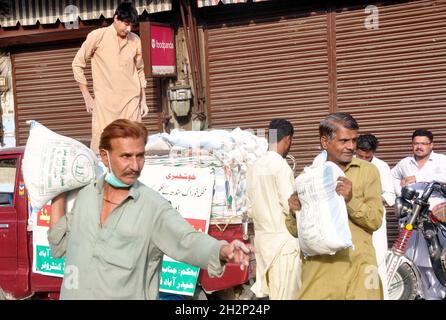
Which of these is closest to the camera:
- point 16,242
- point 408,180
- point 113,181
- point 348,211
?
point 113,181

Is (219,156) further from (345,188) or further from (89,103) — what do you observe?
(345,188)

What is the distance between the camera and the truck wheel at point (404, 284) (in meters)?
7.14

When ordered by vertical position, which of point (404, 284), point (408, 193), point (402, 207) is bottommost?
point (404, 284)

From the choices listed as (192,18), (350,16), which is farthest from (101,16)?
(350,16)

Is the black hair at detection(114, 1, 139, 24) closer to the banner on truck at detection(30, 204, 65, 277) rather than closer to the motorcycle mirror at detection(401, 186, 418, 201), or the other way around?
the banner on truck at detection(30, 204, 65, 277)

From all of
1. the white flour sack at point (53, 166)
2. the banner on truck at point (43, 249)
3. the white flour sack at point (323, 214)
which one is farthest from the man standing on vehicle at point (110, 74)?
the white flour sack at point (323, 214)

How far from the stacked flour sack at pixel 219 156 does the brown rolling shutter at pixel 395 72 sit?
117 inches

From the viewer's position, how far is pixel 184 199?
21.0ft

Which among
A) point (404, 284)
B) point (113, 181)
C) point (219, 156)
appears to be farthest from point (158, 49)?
point (113, 181)

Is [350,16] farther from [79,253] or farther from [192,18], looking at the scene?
[79,253]

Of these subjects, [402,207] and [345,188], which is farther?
[402,207]

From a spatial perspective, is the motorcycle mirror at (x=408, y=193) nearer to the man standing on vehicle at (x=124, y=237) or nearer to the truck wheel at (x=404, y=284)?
the truck wheel at (x=404, y=284)

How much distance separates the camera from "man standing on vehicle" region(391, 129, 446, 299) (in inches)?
300

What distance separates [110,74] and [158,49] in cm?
259
